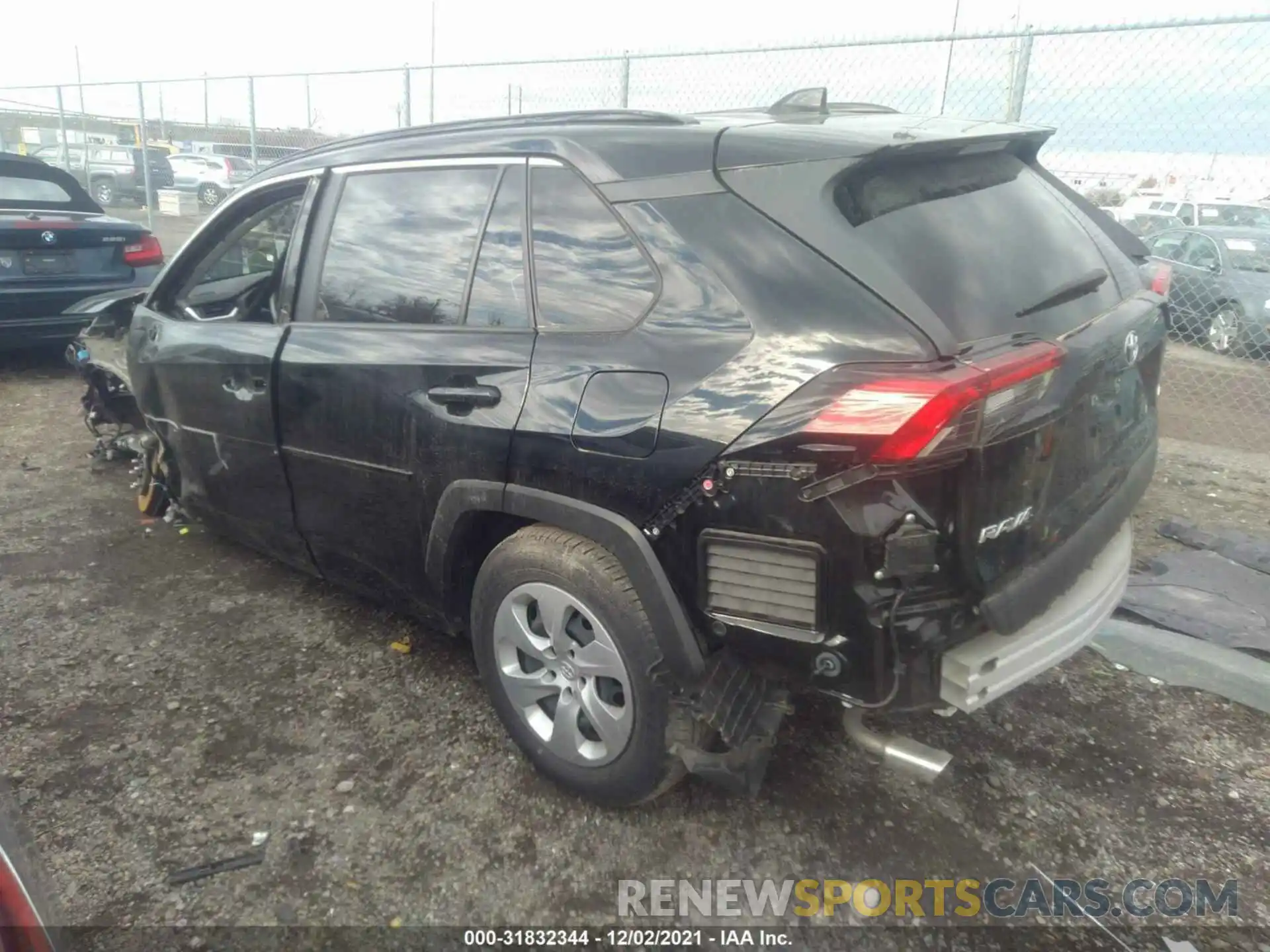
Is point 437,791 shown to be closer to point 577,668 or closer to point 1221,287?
point 577,668

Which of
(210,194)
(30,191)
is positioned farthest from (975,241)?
(210,194)

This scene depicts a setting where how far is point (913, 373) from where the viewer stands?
1.93 m

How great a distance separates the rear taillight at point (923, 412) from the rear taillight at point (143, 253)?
7355 mm

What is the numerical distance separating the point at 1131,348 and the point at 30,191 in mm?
Answer: 8417

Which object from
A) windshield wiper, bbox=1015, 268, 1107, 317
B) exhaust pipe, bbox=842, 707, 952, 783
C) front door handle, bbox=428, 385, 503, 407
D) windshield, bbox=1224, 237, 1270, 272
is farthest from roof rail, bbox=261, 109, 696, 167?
windshield, bbox=1224, 237, 1270, 272

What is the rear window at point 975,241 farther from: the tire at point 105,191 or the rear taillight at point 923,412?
the tire at point 105,191

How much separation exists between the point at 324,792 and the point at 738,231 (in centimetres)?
202

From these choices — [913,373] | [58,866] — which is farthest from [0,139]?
[913,373]

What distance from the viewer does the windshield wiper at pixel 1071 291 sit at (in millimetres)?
2287

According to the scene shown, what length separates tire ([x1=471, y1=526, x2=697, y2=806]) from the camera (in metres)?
2.35

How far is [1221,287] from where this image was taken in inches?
306

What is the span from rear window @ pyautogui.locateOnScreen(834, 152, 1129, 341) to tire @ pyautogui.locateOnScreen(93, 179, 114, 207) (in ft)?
68.6

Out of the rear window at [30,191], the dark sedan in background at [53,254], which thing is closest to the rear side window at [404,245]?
the dark sedan in background at [53,254]

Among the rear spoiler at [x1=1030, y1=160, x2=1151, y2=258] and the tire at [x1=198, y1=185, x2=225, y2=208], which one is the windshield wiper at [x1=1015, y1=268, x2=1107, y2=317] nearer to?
the rear spoiler at [x1=1030, y1=160, x2=1151, y2=258]
